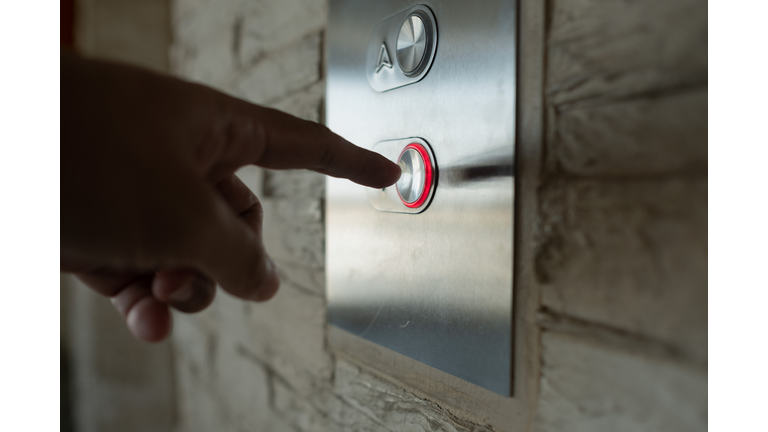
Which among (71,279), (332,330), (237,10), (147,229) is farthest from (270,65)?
(71,279)

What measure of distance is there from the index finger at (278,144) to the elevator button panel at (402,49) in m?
0.12

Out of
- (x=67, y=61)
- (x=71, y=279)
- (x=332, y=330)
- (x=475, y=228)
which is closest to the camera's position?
(x=67, y=61)

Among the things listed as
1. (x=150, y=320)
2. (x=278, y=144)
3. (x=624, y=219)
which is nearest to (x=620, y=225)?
(x=624, y=219)

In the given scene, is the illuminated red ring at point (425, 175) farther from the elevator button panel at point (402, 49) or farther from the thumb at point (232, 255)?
the thumb at point (232, 255)

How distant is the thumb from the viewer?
0.26 metres

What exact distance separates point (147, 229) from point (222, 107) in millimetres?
102

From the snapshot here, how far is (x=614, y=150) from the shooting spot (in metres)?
0.29

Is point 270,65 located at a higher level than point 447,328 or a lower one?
higher

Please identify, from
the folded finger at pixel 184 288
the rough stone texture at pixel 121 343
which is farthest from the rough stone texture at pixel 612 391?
the rough stone texture at pixel 121 343

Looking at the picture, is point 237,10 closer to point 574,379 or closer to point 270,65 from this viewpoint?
point 270,65

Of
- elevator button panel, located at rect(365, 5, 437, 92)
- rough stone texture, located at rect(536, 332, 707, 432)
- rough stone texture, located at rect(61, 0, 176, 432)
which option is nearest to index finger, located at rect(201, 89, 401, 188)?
elevator button panel, located at rect(365, 5, 437, 92)

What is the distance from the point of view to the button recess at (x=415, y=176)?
0.43 metres

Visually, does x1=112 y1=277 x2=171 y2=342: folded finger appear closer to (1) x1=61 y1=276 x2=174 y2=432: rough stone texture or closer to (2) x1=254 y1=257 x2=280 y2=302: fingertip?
(2) x1=254 y1=257 x2=280 y2=302: fingertip

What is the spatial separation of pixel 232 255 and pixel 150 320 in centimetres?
12
